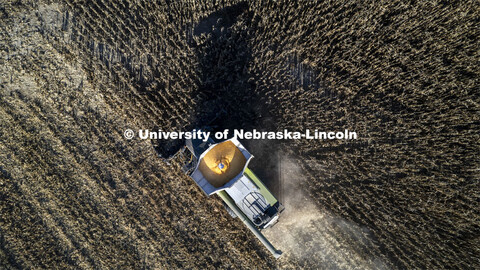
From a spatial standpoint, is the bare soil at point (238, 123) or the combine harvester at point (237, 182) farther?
the bare soil at point (238, 123)

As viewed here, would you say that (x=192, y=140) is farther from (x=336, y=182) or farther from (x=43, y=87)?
(x=43, y=87)

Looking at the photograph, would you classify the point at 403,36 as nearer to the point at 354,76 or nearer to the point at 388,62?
the point at 388,62

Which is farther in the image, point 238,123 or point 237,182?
point 238,123

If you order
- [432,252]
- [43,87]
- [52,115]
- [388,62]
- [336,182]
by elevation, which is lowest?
[432,252]

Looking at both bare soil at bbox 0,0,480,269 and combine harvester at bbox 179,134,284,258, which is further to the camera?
bare soil at bbox 0,0,480,269

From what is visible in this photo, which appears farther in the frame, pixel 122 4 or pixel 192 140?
pixel 122 4

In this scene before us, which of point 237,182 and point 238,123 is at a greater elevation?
point 238,123

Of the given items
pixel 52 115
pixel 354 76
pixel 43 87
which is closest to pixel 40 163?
pixel 52 115

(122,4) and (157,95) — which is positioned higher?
(122,4)
